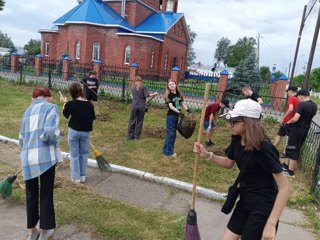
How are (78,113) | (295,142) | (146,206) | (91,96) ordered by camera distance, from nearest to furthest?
(146,206), (78,113), (295,142), (91,96)

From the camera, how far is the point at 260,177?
2.37 meters

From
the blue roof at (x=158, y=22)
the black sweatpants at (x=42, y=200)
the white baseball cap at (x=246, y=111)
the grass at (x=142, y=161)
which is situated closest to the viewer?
the white baseball cap at (x=246, y=111)

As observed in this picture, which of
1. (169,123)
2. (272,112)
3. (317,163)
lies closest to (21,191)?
(169,123)

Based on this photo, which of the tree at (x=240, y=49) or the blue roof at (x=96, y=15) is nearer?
the blue roof at (x=96, y=15)

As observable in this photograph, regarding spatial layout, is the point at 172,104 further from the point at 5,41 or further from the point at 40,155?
the point at 5,41

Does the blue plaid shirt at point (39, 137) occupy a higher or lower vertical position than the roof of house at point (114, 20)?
lower

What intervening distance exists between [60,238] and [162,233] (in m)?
1.15

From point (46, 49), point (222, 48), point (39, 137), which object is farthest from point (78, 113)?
point (222, 48)

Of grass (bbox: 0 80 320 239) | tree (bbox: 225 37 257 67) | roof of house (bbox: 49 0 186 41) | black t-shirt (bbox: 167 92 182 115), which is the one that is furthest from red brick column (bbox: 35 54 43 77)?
tree (bbox: 225 37 257 67)

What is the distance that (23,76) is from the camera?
56.9 ft

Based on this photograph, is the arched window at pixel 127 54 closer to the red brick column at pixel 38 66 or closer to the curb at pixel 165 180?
the red brick column at pixel 38 66

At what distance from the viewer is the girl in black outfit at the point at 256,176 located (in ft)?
7.28

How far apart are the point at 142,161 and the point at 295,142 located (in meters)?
3.12

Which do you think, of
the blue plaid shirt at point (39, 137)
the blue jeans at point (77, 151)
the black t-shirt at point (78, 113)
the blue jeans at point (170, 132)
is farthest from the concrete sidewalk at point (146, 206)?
the blue jeans at point (170, 132)
